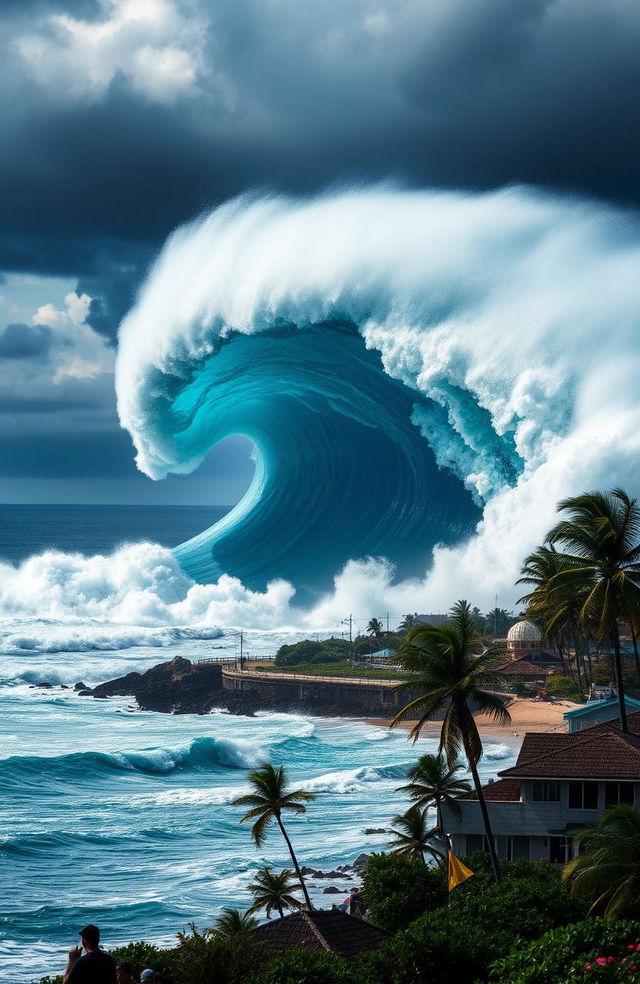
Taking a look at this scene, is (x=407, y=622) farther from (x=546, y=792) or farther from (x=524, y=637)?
(x=546, y=792)

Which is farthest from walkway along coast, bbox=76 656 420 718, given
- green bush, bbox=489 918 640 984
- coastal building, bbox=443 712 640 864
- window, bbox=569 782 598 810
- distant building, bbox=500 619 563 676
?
green bush, bbox=489 918 640 984

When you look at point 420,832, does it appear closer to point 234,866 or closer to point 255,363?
point 234,866

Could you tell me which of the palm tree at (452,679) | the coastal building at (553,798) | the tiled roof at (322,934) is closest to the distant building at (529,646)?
the coastal building at (553,798)

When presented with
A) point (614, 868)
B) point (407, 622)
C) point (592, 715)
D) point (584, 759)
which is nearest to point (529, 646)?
point (407, 622)

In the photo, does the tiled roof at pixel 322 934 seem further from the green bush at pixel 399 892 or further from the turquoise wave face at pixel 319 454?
the turquoise wave face at pixel 319 454

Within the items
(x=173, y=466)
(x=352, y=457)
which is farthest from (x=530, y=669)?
(x=173, y=466)

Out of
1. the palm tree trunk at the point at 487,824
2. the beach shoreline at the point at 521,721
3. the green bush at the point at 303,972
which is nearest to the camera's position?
the green bush at the point at 303,972

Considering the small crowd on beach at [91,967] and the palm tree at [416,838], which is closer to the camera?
the small crowd on beach at [91,967]
